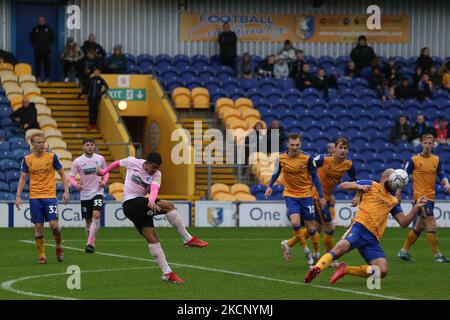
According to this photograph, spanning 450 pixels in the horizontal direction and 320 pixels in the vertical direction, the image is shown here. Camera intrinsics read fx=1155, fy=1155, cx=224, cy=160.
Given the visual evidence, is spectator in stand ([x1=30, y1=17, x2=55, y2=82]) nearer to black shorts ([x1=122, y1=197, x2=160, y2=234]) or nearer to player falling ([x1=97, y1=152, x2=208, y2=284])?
player falling ([x1=97, y1=152, x2=208, y2=284])

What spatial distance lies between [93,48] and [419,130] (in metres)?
11.2

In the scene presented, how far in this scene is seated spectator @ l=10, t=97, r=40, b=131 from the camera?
3449 cm

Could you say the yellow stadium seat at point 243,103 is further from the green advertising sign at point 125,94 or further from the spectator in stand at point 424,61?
the spectator in stand at point 424,61

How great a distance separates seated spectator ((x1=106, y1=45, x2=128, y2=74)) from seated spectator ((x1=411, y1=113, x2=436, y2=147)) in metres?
9.86

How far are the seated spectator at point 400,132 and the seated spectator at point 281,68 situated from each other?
4.75 metres

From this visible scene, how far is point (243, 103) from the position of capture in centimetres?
3844

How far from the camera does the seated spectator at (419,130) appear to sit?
3772 centimetres

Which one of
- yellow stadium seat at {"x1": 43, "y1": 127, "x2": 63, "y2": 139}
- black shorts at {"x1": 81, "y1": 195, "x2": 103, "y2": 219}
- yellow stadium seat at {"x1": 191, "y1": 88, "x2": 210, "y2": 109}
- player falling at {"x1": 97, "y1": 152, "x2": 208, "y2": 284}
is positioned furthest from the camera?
yellow stadium seat at {"x1": 191, "y1": 88, "x2": 210, "y2": 109}

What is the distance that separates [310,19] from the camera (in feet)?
144

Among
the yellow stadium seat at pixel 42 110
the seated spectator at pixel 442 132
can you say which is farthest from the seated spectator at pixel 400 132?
the yellow stadium seat at pixel 42 110

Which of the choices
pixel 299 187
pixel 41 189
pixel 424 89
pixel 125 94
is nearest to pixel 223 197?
pixel 125 94

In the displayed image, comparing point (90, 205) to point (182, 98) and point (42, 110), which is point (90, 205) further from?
point (182, 98)

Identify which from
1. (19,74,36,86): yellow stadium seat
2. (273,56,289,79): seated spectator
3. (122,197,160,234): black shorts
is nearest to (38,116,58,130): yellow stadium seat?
(19,74,36,86): yellow stadium seat
